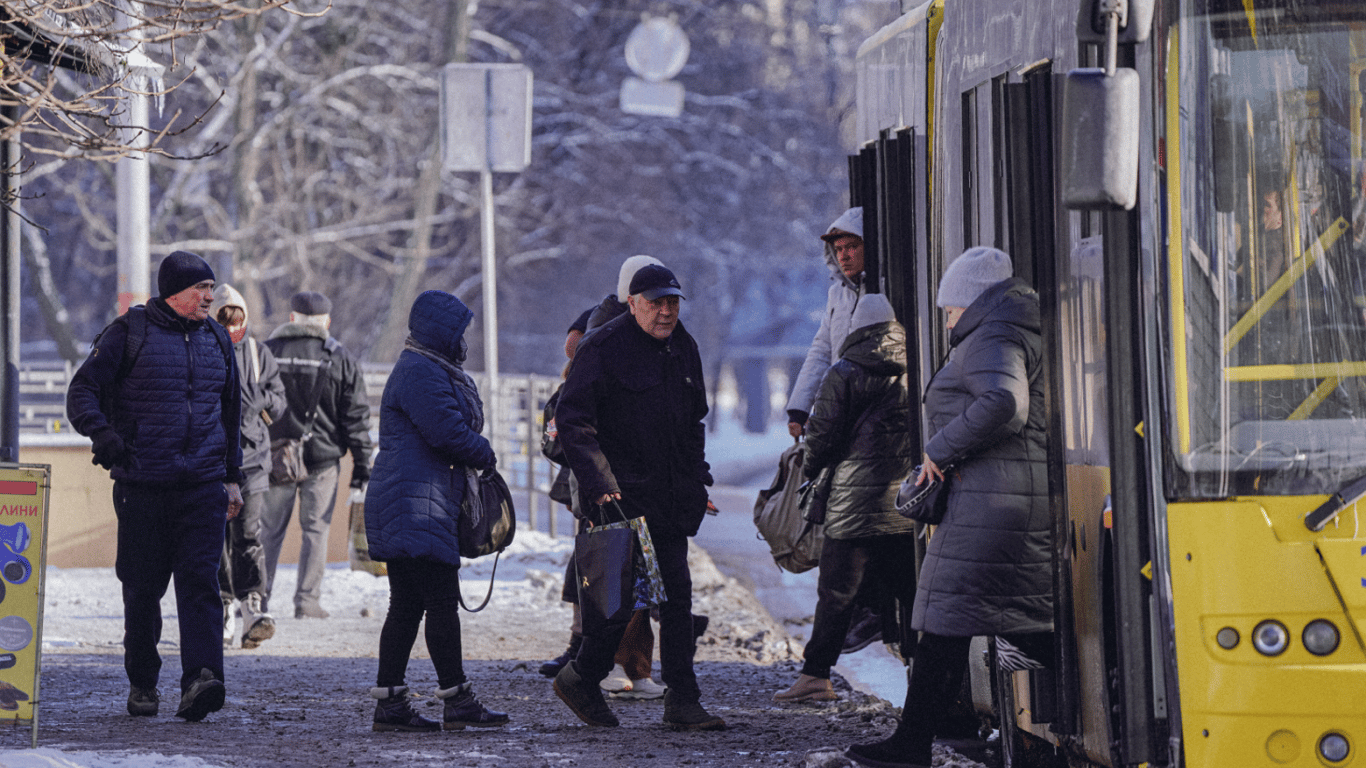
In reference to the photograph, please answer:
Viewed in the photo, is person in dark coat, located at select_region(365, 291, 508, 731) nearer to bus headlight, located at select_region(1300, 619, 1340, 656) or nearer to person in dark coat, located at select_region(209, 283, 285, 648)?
person in dark coat, located at select_region(209, 283, 285, 648)

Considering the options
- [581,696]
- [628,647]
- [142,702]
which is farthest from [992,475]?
[142,702]

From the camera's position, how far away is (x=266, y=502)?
399 inches

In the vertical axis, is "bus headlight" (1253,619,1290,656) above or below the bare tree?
below

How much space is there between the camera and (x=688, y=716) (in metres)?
6.94

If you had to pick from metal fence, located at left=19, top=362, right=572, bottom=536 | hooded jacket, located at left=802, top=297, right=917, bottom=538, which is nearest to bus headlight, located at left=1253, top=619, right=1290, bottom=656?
hooded jacket, located at left=802, top=297, right=917, bottom=538

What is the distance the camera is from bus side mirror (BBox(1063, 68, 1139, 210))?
4.44 metres

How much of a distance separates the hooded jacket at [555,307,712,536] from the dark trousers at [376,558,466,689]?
2.14ft

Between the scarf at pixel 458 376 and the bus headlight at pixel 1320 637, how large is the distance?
133 inches

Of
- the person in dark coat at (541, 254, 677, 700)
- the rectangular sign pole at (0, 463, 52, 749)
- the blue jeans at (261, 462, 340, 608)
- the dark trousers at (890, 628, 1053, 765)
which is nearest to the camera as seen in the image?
the dark trousers at (890, 628, 1053, 765)

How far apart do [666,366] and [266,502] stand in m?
3.87

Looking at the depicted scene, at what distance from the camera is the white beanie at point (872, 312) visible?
738 centimetres

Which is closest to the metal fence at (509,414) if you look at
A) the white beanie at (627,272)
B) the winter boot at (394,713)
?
the white beanie at (627,272)

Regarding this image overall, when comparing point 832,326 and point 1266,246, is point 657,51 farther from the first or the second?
point 1266,246

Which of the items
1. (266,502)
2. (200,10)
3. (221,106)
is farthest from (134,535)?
(221,106)
